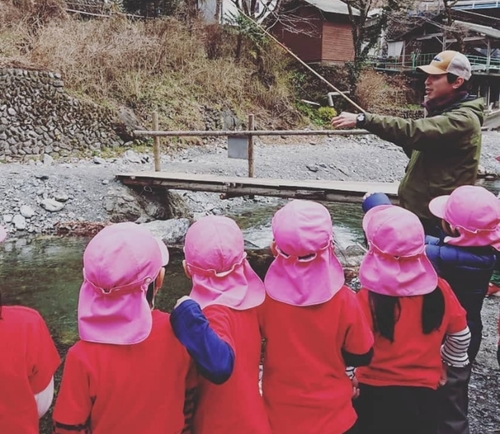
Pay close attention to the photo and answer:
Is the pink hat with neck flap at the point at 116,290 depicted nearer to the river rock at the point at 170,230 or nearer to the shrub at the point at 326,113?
the river rock at the point at 170,230

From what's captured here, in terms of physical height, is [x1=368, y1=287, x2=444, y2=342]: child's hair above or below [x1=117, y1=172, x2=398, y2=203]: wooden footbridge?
above

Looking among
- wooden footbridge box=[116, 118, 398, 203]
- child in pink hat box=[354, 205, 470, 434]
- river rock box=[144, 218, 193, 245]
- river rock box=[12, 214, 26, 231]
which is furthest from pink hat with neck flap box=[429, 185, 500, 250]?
river rock box=[12, 214, 26, 231]

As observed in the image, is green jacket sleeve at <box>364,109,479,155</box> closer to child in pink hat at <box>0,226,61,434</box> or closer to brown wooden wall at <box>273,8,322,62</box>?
child in pink hat at <box>0,226,61,434</box>

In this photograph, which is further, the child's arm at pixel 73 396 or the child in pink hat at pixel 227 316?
the child in pink hat at pixel 227 316

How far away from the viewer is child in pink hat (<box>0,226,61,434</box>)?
151cm

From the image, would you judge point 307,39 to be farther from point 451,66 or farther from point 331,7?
point 451,66

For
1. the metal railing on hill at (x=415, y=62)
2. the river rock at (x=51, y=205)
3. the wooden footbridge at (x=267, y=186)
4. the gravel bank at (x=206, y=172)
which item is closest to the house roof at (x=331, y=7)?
the metal railing on hill at (x=415, y=62)

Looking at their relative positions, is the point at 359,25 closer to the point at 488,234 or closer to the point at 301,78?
Answer: the point at 301,78

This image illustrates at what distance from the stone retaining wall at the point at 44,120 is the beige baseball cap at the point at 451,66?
30.8ft

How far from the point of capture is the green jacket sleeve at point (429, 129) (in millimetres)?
2641

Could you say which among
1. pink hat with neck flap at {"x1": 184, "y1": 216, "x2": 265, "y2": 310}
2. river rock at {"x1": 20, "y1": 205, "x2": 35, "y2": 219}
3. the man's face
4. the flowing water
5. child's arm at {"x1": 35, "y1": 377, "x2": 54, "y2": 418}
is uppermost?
the man's face

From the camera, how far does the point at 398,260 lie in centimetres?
194

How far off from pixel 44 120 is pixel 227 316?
10.6 m

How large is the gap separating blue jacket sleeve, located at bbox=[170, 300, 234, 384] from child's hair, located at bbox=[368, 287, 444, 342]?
25.2 inches
